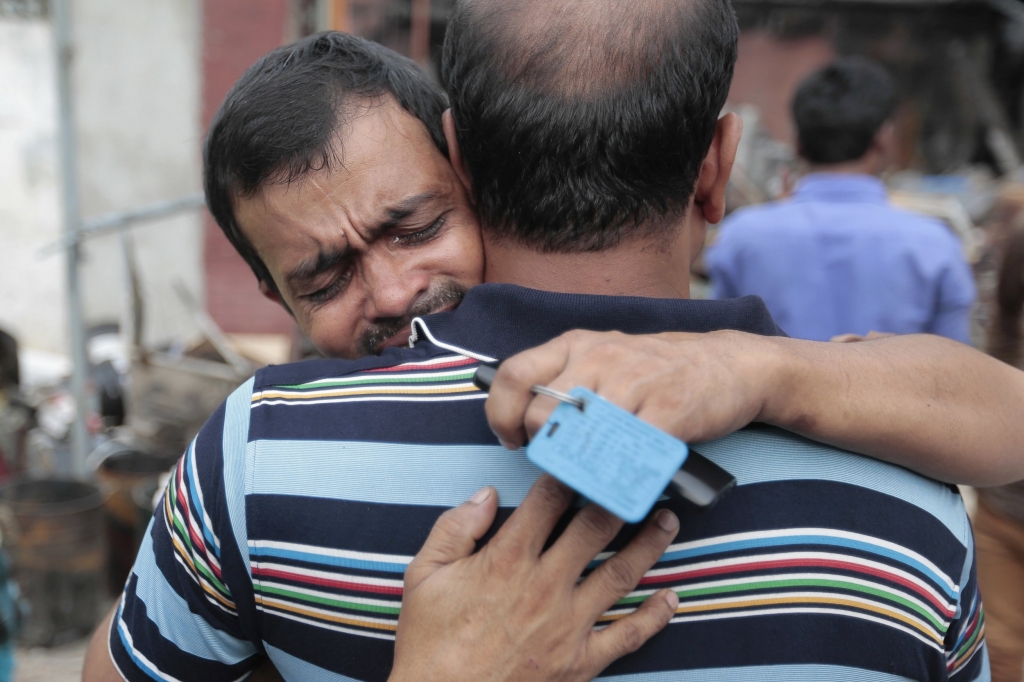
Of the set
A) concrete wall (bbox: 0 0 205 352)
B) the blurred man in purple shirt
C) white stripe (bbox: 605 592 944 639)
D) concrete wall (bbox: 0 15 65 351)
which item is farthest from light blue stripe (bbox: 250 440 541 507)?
concrete wall (bbox: 0 15 65 351)

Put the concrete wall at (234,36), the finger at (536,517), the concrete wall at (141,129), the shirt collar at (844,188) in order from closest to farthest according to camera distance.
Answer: the finger at (536,517), the shirt collar at (844,188), the concrete wall at (141,129), the concrete wall at (234,36)

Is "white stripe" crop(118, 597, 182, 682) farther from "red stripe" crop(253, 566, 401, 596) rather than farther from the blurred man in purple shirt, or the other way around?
the blurred man in purple shirt

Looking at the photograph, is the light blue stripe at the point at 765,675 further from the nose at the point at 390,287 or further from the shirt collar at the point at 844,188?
the shirt collar at the point at 844,188

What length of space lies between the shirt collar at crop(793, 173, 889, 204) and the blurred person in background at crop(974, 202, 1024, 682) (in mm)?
579

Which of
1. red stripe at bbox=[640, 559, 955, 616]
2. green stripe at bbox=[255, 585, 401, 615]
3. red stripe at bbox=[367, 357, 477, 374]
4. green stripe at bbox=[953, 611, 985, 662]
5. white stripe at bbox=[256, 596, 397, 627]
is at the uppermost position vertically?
red stripe at bbox=[367, 357, 477, 374]

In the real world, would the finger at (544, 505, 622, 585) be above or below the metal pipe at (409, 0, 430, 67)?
above

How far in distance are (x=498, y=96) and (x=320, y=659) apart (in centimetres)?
Result: 77

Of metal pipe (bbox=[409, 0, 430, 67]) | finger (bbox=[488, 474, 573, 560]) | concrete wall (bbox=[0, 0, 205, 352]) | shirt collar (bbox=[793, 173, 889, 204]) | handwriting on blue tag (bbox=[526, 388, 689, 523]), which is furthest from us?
metal pipe (bbox=[409, 0, 430, 67])

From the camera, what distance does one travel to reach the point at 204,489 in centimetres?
108

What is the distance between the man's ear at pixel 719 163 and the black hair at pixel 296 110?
24.3 inches

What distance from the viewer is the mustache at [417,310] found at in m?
1.55

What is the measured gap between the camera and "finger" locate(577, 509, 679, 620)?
98 centimetres

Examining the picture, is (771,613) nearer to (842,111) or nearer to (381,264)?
(381,264)

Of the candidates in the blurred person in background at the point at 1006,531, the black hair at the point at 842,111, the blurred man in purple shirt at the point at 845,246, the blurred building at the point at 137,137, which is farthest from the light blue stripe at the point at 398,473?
the blurred building at the point at 137,137
